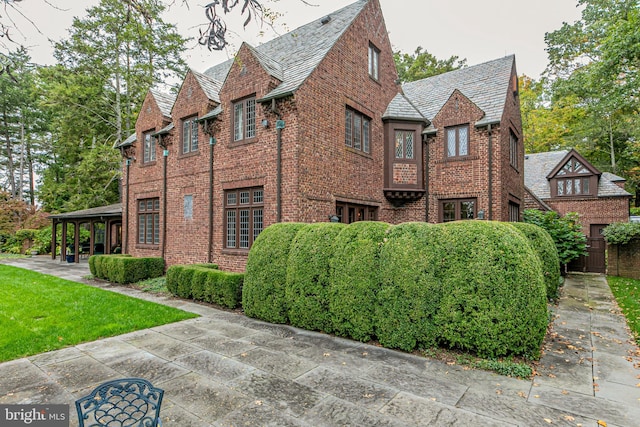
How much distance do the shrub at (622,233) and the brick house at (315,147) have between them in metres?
3.61

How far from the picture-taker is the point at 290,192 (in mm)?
8789

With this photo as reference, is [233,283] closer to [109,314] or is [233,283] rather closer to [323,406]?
[109,314]

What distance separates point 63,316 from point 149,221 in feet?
23.8

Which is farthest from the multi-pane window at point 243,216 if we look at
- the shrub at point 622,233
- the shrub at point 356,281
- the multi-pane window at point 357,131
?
the shrub at point 622,233

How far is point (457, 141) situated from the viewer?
1219 centimetres

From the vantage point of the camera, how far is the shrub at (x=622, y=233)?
42.2 ft

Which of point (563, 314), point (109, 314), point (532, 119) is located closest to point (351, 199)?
point (563, 314)

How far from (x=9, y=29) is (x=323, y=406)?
5.45 metres

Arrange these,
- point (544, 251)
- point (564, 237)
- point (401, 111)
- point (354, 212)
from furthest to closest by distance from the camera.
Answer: point (564, 237) → point (401, 111) → point (354, 212) → point (544, 251)

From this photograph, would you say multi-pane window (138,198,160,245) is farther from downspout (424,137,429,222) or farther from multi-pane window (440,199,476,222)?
multi-pane window (440,199,476,222)

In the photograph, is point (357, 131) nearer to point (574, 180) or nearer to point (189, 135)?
point (189, 135)

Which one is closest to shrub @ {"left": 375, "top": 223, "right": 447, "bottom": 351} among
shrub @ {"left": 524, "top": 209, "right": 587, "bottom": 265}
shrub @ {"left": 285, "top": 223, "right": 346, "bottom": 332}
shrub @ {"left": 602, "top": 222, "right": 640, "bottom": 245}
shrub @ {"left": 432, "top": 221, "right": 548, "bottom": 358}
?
shrub @ {"left": 432, "top": 221, "right": 548, "bottom": 358}

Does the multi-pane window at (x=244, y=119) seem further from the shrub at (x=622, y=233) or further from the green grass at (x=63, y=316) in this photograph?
the shrub at (x=622, y=233)

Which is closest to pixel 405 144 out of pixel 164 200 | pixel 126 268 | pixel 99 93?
pixel 164 200
